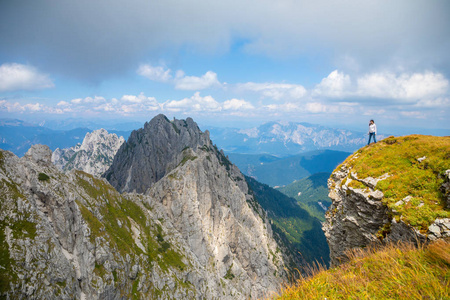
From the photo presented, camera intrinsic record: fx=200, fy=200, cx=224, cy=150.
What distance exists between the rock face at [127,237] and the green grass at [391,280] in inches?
69.4

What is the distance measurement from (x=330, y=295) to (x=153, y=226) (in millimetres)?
97014

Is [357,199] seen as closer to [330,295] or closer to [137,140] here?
[330,295]

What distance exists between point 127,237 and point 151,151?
10279 cm

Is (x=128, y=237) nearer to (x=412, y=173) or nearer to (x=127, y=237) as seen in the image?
(x=127, y=237)

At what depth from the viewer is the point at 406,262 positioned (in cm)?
712

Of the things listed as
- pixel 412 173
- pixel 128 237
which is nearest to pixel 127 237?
pixel 128 237

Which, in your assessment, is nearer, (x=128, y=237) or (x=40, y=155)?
(x=40, y=155)

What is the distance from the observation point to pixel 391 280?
6.19 meters

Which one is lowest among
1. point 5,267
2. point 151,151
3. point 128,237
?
point 128,237

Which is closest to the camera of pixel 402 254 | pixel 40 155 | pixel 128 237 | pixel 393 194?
pixel 402 254

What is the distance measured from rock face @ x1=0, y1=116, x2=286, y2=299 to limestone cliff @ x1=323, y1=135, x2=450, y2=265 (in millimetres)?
9041

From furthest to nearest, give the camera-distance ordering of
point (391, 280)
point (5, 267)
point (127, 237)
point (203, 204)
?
point (203, 204), point (127, 237), point (5, 267), point (391, 280)

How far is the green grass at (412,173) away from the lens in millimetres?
11586

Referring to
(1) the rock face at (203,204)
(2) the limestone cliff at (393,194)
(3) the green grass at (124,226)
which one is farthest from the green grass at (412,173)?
(1) the rock face at (203,204)
